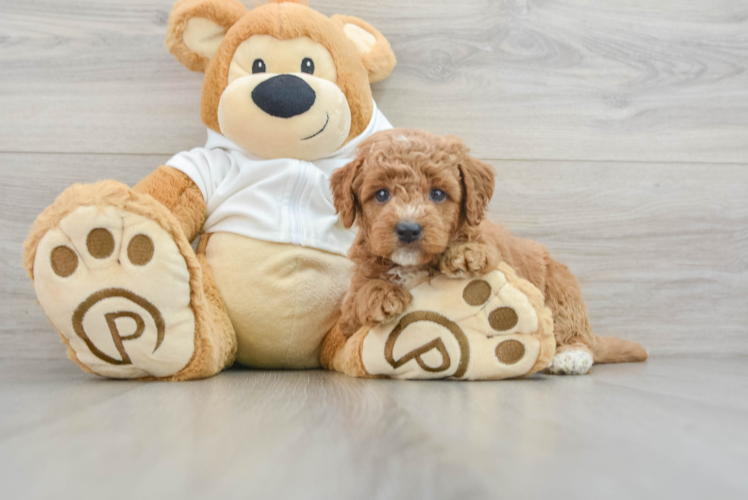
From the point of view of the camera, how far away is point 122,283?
0.82m

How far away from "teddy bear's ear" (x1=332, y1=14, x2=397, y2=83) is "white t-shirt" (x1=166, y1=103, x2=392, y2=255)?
148mm

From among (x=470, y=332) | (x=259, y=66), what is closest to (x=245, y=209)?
(x=259, y=66)

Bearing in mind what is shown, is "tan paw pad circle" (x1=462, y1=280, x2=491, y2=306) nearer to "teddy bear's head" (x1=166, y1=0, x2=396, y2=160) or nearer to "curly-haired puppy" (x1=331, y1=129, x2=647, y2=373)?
"curly-haired puppy" (x1=331, y1=129, x2=647, y2=373)

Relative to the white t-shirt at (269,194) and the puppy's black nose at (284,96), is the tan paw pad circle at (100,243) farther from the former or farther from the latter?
the puppy's black nose at (284,96)

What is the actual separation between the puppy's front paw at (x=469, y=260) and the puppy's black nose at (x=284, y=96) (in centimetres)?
40

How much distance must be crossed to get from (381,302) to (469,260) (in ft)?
0.50

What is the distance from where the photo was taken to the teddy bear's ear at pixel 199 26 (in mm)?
1073

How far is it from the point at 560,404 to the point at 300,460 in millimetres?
371

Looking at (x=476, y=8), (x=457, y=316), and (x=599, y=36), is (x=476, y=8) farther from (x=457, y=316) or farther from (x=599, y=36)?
(x=457, y=316)

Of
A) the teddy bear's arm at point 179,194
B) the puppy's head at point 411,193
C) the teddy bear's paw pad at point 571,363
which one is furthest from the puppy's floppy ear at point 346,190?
the teddy bear's paw pad at point 571,363

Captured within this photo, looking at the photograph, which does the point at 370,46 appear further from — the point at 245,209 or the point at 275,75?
the point at 245,209

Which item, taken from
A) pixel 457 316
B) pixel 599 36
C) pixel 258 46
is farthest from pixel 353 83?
pixel 599 36

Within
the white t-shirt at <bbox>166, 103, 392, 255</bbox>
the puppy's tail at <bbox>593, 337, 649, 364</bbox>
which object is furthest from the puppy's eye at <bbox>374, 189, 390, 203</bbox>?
the puppy's tail at <bbox>593, 337, 649, 364</bbox>

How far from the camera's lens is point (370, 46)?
1.19 meters
